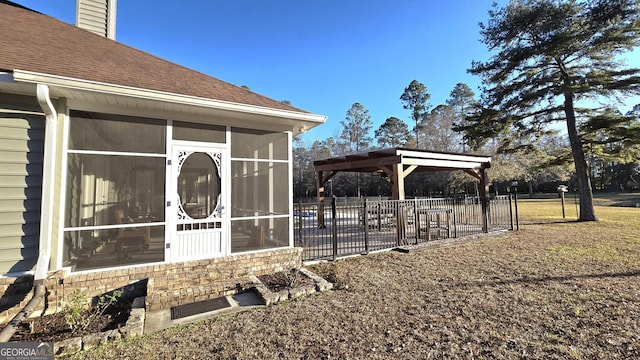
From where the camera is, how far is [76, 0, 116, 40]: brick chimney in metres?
6.36

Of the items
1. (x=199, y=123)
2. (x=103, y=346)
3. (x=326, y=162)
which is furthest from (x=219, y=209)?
(x=326, y=162)

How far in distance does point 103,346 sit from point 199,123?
10.9ft

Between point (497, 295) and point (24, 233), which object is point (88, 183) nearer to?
point (24, 233)

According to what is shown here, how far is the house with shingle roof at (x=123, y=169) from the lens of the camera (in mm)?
3621

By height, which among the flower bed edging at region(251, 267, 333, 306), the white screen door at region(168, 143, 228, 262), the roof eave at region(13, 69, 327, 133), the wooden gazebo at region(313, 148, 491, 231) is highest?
the roof eave at region(13, 69, 327, 133)

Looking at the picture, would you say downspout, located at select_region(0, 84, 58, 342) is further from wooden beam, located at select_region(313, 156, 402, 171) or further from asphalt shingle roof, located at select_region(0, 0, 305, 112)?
wooden beam, located at select_region(313, 156, 402, 171)

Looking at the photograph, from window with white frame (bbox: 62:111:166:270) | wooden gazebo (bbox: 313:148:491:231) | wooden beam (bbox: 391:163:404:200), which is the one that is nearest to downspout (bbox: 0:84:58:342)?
window with white frame (bbox: 62:111:166:270)

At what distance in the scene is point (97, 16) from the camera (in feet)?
21.3

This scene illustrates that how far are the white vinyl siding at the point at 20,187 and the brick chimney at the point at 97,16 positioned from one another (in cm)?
403

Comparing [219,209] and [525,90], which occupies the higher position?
[525,90]

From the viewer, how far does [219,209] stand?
4.84 meters

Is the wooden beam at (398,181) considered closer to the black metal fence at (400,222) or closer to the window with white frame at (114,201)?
the black metal fence at (400,222)

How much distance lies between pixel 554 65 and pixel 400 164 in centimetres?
1086

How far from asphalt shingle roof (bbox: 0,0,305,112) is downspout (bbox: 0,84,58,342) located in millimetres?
413
